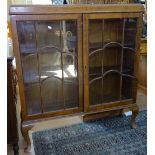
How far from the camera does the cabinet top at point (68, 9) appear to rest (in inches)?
58.6

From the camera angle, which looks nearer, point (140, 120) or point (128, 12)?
point (128, 12)

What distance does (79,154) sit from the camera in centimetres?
179

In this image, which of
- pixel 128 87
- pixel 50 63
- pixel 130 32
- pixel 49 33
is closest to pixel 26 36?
pixel 49 33

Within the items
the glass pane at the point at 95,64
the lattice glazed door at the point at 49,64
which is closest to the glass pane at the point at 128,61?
the glass pane at the point at 95,64

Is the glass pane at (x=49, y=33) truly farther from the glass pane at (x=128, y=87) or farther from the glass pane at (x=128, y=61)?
the glass pane at (x=128, y=87)

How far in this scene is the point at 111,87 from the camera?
204 centimetres

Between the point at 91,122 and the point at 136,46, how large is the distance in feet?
3.22

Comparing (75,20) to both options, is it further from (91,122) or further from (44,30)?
(91,122)

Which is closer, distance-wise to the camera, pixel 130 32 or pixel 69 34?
pixel 69 34

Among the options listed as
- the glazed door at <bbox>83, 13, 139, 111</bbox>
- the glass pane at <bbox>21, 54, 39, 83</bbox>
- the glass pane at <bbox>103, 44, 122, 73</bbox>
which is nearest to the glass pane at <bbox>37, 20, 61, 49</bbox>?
the glass pane at <bbox>21, 54, 39, 83</bbox>

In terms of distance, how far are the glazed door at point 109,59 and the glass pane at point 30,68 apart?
0.42 m

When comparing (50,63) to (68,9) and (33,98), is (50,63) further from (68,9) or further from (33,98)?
(68,9)

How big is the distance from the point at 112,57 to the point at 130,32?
0.92ft
